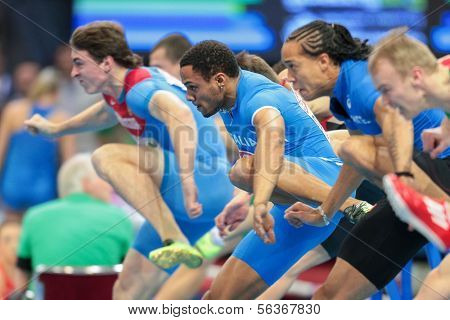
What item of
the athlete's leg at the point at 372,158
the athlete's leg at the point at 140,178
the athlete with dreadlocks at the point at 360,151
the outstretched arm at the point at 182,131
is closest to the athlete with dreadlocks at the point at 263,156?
the athlete with dreadlocks at the point at 360,151

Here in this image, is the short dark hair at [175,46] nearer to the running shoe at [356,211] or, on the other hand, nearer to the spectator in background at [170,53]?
the spectator in background at [170,53]

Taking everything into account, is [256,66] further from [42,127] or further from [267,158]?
[42,127]

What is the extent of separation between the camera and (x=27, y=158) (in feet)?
25.1

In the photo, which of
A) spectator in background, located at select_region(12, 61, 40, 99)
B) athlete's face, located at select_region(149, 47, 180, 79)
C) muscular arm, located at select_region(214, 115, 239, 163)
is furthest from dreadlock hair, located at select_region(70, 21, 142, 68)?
spectator in background, located at select_region(12, 61, 40, 99)

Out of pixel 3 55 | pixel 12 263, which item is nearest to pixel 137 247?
pixel 12 263

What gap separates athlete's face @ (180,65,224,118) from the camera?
4.40m

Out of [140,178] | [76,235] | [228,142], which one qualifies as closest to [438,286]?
[140,178]

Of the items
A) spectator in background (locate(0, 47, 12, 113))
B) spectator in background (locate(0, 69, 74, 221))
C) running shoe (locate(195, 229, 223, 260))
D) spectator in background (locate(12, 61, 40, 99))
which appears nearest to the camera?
running shoe (locate(195, 229, 223, 260))

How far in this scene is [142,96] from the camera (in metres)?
5.20

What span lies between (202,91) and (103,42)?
962mm

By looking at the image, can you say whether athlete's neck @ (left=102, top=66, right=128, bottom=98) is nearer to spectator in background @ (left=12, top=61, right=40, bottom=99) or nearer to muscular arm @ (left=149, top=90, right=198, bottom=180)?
muscular arm @ (left=149, top=90, right=198, bottom=180)

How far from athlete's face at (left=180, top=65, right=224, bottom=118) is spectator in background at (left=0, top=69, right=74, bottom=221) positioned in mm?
3185

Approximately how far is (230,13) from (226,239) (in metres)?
2.92
